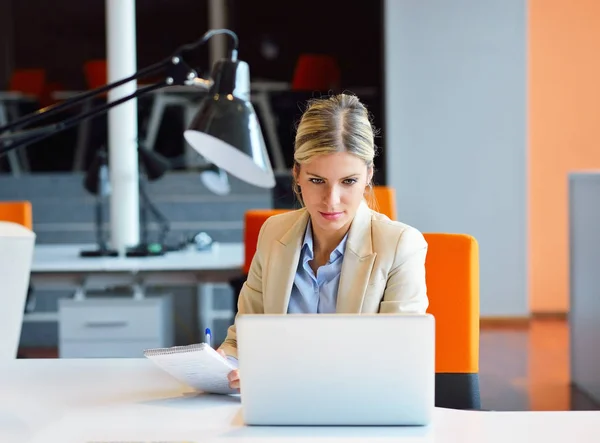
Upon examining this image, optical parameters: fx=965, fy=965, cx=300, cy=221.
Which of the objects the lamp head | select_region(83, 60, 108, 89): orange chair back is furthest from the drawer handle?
select_region(83, 60, 108, 89): orange chair back

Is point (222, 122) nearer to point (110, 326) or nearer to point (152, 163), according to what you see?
point (110, 326)

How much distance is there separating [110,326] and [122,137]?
4.44ft

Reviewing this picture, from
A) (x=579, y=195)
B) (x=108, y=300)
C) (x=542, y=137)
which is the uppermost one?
(x=542, y=137)

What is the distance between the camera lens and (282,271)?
199 centimetres

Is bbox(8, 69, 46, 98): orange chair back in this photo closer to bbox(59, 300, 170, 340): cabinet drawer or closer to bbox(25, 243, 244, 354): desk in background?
bbox(25, 243, 244, 354): desk in background

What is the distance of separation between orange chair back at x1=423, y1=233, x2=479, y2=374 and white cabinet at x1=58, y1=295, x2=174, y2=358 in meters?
1.95

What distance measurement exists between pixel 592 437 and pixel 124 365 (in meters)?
0.96

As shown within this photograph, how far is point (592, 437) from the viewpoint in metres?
Result: 1.44

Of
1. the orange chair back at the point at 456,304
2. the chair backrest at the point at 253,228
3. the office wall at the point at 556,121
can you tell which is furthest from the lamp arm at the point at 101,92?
the office wall at the point at 556,121

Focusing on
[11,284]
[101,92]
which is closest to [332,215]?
[101,92]

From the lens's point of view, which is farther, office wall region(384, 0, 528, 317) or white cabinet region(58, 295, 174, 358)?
office wall region(384, 0, 528, 317)

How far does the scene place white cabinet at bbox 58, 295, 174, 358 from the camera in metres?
3.84

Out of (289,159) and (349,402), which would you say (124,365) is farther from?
(289,159)

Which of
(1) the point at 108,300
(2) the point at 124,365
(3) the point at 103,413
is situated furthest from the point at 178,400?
(1) the point at 108,300
